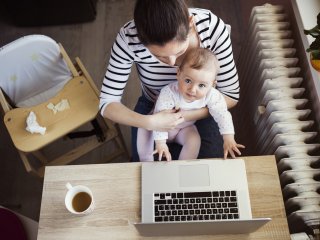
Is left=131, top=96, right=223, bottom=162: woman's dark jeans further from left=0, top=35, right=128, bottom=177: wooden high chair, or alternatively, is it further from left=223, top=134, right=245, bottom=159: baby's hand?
left=0, top=35, right=128, bottom=177: wooden high chair

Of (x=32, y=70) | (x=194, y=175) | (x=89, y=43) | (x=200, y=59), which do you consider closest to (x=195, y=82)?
(x=200, y=59)

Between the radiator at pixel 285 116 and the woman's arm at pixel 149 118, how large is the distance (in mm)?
373

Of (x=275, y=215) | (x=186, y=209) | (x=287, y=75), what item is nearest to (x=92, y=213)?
(x=186, y=209)

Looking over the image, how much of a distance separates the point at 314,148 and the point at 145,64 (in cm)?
69

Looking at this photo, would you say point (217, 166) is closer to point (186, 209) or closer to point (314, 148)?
point (186, 209)

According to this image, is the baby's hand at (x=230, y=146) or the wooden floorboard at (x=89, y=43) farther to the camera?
the wooden floorboard at (x=89, y=43)

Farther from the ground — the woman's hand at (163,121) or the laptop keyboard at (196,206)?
the woman's hand at (163,121)

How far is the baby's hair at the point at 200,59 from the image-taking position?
3.48ft

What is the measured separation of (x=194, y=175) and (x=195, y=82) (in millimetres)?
312

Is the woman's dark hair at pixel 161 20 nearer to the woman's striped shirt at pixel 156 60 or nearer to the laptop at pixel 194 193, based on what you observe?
the woman's striped shirt at pixel 156 60

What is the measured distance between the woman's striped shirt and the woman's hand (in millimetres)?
153

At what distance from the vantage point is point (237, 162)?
1.04m

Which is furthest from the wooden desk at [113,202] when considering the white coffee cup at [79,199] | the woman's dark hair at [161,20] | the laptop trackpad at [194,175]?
the woman's dark hair at [161,20]

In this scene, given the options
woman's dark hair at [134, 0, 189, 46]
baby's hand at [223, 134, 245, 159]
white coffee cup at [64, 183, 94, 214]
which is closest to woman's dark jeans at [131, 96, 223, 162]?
baby's hand at [223, 134, 245, 159]
